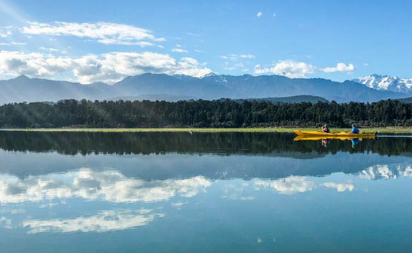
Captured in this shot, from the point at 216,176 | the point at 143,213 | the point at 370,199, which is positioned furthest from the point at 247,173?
the point at 143,213

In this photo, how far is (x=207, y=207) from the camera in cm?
2056

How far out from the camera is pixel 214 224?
692 inches

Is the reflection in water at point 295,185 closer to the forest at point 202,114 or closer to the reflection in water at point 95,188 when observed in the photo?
the reflection in water at point 95,188

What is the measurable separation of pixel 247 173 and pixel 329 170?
6971 mm

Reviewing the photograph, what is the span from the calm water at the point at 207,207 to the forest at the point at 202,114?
395 feet

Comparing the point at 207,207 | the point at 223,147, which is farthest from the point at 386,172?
the point at 223,147

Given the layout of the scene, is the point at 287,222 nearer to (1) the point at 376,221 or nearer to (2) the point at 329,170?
(1) the point at 376,221

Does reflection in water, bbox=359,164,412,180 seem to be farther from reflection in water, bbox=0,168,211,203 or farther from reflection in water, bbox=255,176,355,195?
reflection in water, bbox=0,168,211,203

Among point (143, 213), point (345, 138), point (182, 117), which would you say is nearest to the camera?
point (143, 213)

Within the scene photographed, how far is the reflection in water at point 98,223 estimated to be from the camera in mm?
17062

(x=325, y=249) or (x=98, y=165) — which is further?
(x=98, y=165)

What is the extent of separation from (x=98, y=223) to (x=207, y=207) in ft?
17.8

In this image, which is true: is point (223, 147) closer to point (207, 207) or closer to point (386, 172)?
point (386, 172)

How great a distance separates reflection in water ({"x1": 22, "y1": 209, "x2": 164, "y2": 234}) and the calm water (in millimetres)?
44
